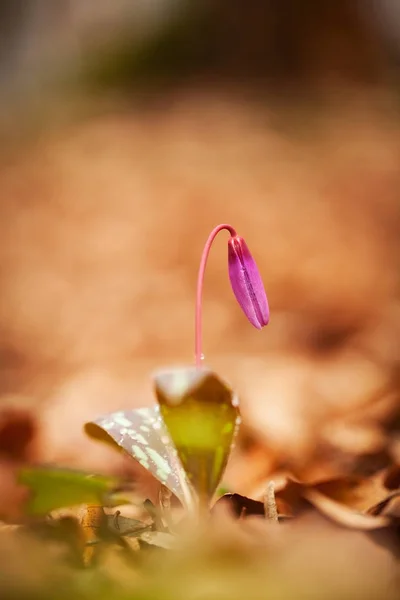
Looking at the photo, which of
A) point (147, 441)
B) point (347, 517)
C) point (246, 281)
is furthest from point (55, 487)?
point (246, 281)

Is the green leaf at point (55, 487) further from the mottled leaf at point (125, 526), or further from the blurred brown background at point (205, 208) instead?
the blurred brown background at point (205, 208)

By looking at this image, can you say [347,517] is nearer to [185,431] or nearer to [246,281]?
[185,431]

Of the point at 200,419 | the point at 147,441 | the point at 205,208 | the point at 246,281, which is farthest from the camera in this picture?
the point at 205,208

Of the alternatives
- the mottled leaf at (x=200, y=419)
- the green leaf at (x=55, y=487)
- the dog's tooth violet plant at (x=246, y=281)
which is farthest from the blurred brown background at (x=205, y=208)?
the green leaf at (x=55, y=487)

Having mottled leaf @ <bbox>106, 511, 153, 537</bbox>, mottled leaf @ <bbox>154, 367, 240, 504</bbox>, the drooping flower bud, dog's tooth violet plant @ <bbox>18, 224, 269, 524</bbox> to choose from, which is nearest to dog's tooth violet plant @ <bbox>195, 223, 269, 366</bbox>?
the drooping flower bud

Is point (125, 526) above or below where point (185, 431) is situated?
below

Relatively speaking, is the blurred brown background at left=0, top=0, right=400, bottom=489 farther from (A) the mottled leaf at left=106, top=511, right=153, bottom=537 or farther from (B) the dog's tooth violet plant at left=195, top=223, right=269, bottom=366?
(A) the mottled leaf at left=106, top=511, right=153, bottom=537

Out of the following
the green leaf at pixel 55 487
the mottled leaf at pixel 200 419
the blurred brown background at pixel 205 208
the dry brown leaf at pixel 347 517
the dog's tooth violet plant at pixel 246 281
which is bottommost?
the dry brown leaf at pixel 347 517
